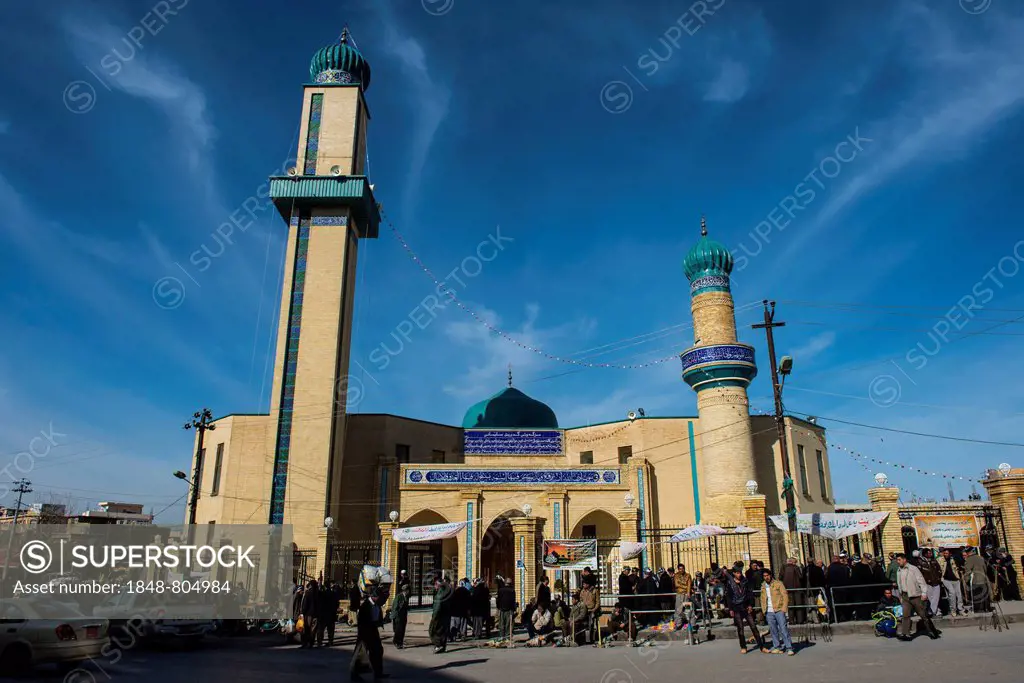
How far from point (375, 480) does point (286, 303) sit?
288 inches

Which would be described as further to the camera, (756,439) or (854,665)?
(756,439)

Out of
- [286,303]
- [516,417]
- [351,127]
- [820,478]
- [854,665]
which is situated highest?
[351,127]

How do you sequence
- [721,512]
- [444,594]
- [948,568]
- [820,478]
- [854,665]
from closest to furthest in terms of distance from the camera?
[854,665] → [444,594] → [948,568] → [721,512] → [820,478]

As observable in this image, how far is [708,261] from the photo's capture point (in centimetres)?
2553

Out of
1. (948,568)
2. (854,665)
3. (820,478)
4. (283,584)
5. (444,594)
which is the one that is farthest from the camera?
(820,478)

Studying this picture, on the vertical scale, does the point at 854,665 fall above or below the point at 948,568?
below

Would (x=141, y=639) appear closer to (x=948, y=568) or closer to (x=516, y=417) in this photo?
(x=948, y=568)

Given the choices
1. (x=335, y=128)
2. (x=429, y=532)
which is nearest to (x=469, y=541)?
(x=429, y=532)

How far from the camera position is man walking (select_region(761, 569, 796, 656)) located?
10.6 m

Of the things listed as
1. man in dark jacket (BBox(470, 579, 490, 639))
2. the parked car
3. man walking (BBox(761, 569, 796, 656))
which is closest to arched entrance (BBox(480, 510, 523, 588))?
man in dark jacket (BBox(470, 579, 490, 639))

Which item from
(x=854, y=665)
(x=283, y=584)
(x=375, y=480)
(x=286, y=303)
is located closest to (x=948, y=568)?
(x=854, y=665)

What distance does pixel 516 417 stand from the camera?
3125 cm

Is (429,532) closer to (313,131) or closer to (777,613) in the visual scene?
(777,613)

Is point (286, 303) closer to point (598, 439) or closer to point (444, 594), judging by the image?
point (598, 439)
